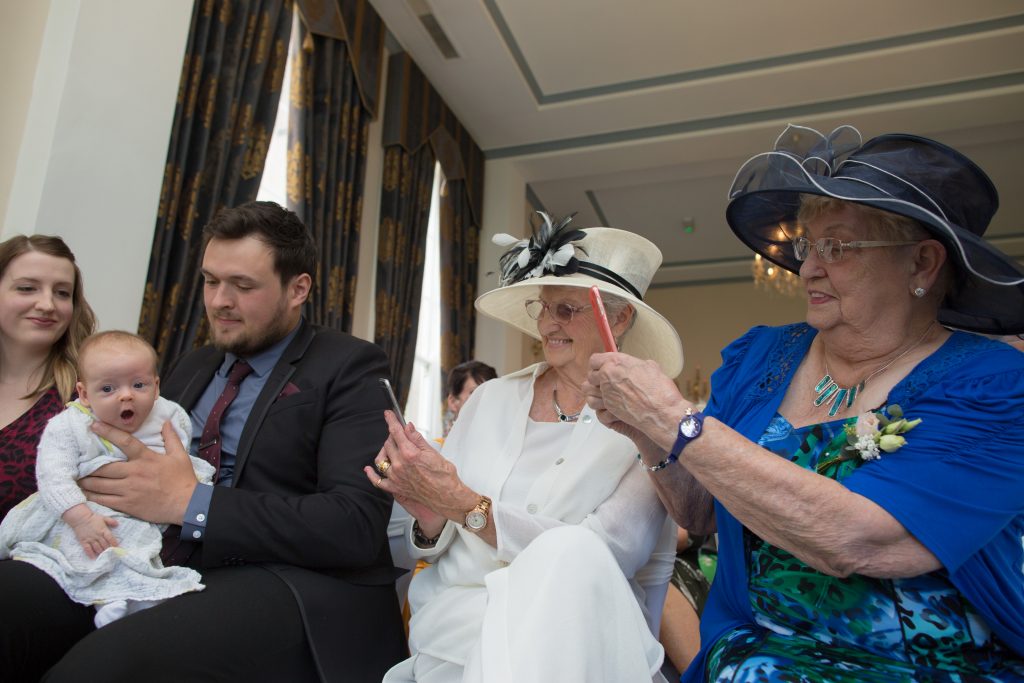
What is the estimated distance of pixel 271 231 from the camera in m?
1.92

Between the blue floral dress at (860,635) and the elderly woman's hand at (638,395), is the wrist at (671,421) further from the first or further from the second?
the blue floral dress at (860,635)

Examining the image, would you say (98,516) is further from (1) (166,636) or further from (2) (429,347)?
(2) (429,347)

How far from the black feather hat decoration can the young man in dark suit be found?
45 cm

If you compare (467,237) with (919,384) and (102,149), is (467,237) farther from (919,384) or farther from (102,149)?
(919,384)

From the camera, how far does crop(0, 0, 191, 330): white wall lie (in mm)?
2570

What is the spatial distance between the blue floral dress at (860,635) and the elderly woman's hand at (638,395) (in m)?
0.29

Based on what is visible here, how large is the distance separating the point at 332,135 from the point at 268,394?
3347mm

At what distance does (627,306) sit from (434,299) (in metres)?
4.68

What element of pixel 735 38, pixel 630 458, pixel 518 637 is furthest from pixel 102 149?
pixel 735 38

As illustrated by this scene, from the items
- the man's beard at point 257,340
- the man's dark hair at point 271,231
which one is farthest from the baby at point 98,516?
the man's dark hair at point 271,231


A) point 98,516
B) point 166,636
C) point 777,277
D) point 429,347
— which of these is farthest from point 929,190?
point 777,277

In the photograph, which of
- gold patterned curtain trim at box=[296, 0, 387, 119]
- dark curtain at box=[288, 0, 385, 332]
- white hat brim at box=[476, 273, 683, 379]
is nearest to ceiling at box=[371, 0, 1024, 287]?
gold patterned curtain trim at box=[296, 0, 387, 119]

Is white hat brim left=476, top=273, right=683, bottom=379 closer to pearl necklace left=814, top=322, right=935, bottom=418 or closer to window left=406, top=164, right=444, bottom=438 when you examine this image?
pearl necklace left=814, top=322, right=935, bottom=418

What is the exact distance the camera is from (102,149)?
2713 mm
